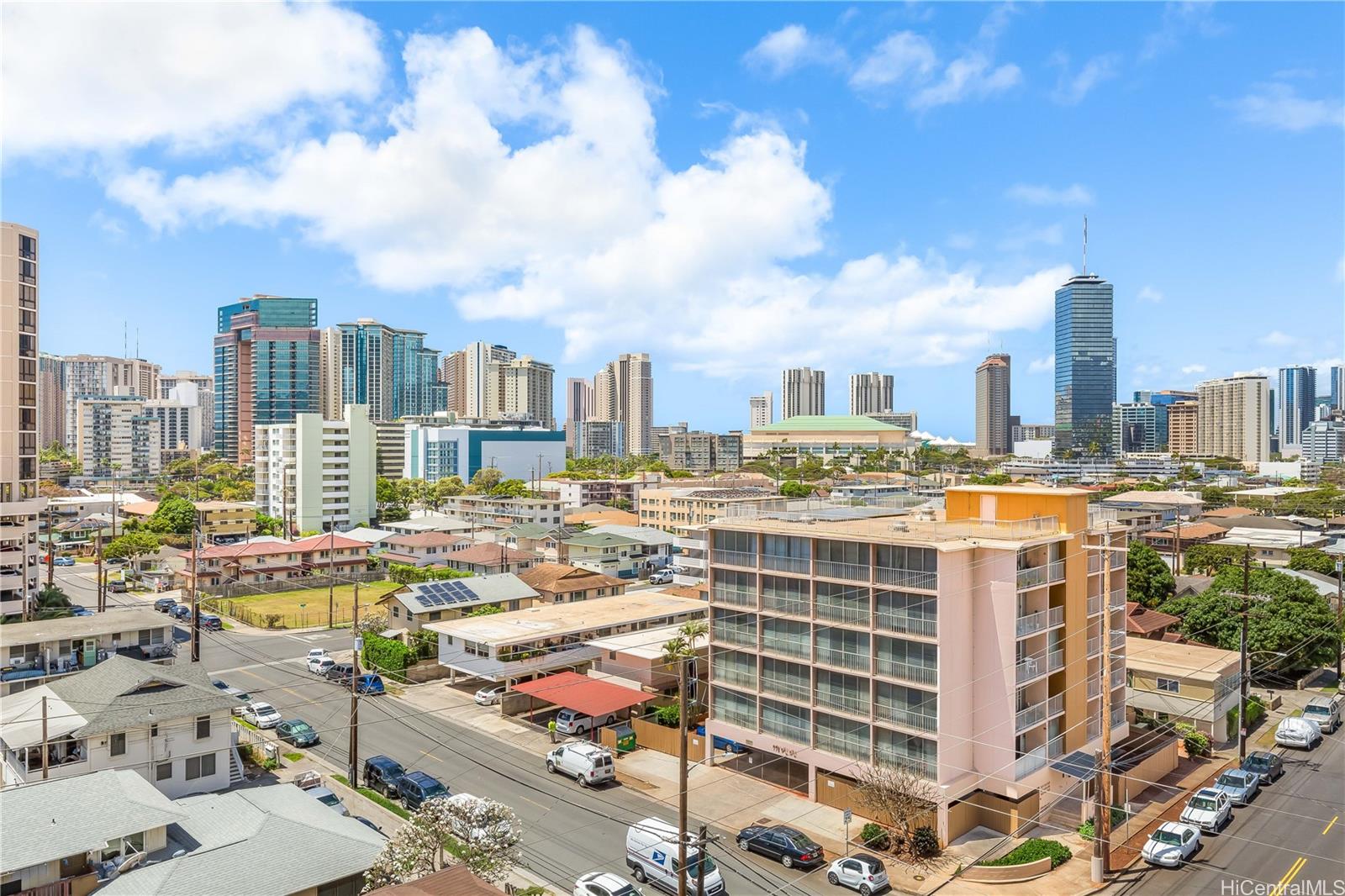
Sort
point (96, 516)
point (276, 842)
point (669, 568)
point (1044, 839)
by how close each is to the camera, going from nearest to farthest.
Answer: point (276, 842)
point (1044, 839)
point (669, 568)
point (96, 516)

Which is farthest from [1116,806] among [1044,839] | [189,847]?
[189,847]

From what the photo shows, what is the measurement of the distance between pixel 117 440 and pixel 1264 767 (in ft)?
718

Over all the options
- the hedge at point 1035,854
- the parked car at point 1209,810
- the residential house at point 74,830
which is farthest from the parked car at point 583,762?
the parked car at point 1209,810

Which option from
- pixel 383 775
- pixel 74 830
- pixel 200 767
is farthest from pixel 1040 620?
pixel 200 767

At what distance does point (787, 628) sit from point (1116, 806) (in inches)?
506

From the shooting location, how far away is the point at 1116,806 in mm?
28828

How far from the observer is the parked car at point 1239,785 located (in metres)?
29.4

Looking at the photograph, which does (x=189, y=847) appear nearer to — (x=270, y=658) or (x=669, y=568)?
(x=270, y=658)

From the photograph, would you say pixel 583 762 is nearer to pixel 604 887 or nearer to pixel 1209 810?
pixel 604 887

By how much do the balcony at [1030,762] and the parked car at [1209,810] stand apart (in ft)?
14.9

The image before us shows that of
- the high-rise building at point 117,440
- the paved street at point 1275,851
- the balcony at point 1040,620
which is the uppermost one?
the high-rise building at point 117,440

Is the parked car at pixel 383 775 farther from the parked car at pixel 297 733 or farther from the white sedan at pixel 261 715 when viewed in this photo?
the white sedan at pixel 261 715

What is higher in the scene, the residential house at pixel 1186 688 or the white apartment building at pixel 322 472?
the white apartment building at pixel 322 472

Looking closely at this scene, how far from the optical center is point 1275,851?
25.9 metres
